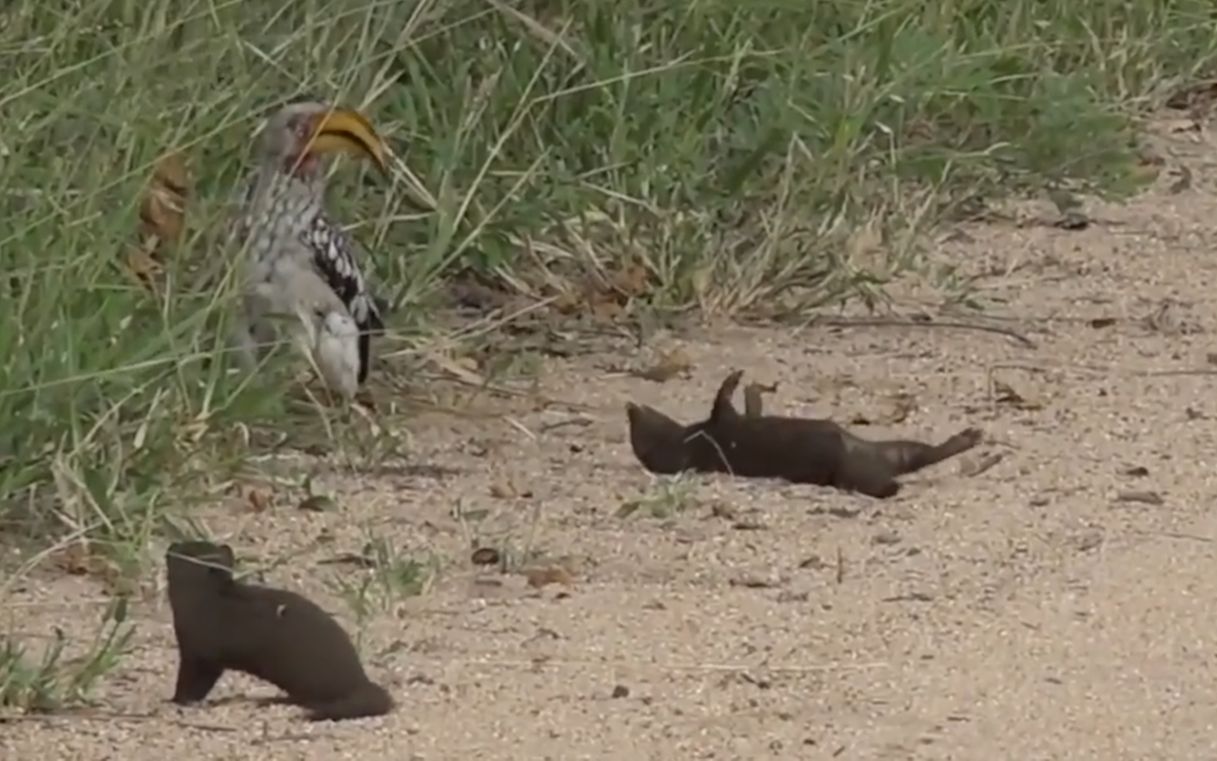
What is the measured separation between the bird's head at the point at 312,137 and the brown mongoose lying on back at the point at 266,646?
1866 millimetres

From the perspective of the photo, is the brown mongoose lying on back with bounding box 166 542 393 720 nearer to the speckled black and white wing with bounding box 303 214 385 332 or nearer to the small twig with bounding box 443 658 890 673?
the small twig with bounding box 443 658 890 673

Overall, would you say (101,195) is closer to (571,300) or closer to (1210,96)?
(571,300)

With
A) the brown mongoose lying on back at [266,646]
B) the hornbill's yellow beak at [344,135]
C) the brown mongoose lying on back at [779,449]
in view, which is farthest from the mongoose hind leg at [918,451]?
the brown mongoose lying on back at [266,646]

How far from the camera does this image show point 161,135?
584 cm

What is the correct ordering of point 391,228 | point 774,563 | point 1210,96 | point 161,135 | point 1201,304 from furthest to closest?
point 1210,96 → point 1201,304 → point 391,228 → point 161,135 → point 774,563

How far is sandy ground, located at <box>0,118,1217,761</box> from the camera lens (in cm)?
439

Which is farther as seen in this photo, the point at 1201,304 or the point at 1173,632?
the point at 1201,304

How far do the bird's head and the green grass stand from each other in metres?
0.08

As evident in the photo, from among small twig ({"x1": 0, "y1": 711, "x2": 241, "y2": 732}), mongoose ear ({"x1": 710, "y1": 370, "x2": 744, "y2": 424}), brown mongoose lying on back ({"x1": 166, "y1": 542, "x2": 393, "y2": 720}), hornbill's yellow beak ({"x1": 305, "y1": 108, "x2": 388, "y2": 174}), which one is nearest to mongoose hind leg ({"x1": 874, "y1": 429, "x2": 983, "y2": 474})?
mongoose ear ({"x1": 710, "y1": 370, "x2": 744, "y2": 424})

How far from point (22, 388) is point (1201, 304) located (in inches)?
129

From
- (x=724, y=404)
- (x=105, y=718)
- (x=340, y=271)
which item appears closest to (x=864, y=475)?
(x=724, y=404)

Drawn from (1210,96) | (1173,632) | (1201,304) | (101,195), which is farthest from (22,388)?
(1210,96)

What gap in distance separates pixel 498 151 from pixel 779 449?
4.14ft

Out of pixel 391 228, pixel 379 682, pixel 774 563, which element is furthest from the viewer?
pixel 391 228
